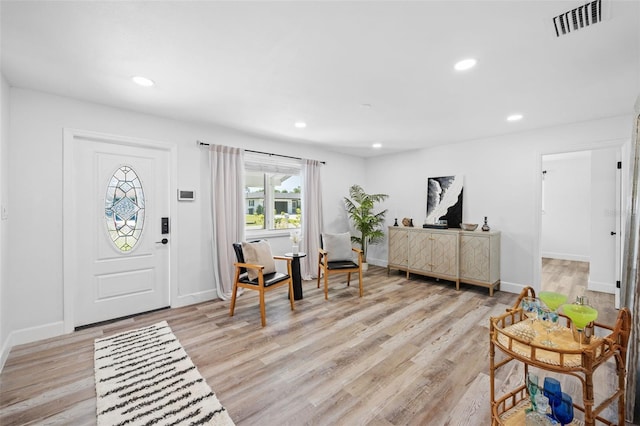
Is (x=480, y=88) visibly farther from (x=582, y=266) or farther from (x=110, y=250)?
(x=582, y=266)

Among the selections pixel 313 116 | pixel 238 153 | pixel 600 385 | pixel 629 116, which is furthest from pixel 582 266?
pixel 238 153

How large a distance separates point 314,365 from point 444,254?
3047 mm

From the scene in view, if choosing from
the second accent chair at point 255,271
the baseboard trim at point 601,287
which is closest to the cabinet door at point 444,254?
the baseboard trim at point 601,287

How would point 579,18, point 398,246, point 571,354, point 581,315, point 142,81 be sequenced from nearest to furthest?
1. point 571,354
2. point 581,315
3. point 579,18
4. point 142,81
5. point 398,246

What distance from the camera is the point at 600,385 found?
6.75ft

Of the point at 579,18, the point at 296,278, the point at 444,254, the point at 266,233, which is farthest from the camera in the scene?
the point at 266,233

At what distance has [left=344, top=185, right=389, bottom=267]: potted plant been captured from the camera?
5.38 m

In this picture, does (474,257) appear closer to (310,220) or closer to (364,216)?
(364,216)

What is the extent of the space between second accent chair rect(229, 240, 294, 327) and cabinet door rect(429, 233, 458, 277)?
251 centimetres

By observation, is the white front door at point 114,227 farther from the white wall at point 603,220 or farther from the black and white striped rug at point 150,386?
the white wall at point 603,220

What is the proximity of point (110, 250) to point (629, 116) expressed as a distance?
630 cm

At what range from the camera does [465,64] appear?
218 cm

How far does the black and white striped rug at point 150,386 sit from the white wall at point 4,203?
26.8 inches

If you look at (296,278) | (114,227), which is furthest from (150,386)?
(296,278)
